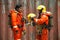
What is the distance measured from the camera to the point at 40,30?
125 cm

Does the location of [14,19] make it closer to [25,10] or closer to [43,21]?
[43,21]

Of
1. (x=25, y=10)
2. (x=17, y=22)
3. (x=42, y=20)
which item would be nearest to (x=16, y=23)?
(x=17, y=22)

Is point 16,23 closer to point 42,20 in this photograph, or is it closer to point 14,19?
point 14,19

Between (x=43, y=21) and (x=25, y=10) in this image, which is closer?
(x=43, y=21)

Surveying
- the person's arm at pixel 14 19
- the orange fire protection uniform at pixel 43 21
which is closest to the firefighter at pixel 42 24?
the orange fire protection uniform at pixel 43 21

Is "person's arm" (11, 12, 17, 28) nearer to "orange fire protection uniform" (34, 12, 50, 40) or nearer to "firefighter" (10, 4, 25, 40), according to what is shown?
"firefighter" (10, 4, 25, 40)

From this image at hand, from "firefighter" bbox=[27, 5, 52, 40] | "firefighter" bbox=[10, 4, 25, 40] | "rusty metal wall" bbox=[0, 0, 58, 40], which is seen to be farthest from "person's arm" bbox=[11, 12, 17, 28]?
"rusty metal wall" bbox=[0, 0, 58, 40]

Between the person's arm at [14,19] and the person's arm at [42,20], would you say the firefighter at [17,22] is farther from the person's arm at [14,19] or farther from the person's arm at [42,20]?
the person's arm at [42,20]

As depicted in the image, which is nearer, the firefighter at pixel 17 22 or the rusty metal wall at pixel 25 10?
the firefighter at pixel 17 22

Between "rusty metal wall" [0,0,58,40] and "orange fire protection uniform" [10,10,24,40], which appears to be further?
"rusty metal wall" [0,0,58,40]

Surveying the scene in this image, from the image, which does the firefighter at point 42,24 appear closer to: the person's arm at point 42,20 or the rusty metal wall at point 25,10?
the person's arm at point 42,20

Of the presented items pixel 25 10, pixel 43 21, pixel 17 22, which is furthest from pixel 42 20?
pixel 25 10

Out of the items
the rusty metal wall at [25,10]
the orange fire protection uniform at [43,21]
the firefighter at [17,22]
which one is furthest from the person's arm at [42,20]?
the rusty metal wall at [25,10]

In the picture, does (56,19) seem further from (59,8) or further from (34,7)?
(34,7)
